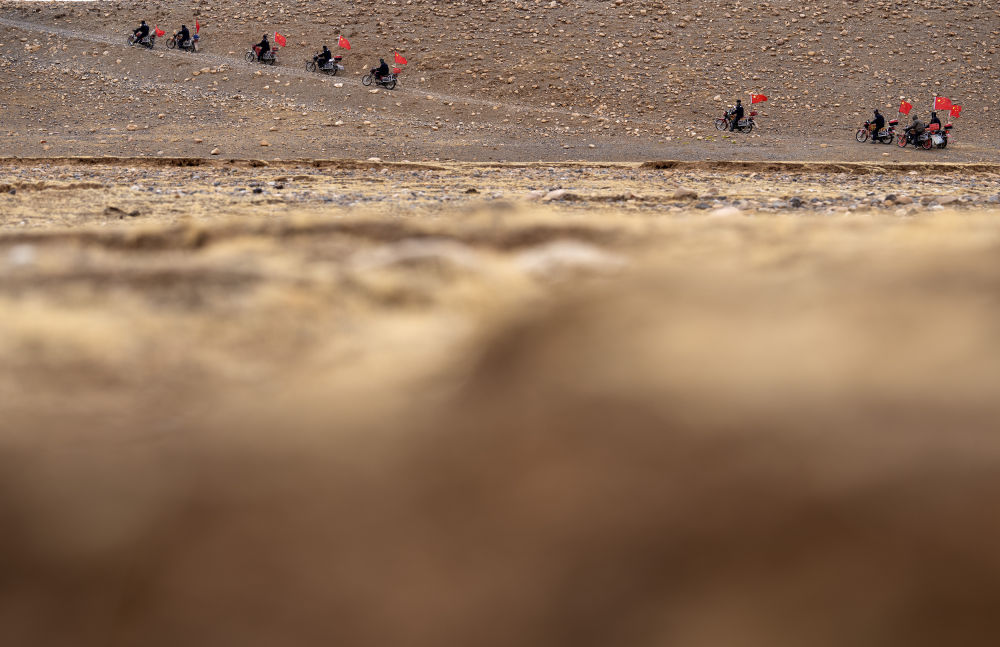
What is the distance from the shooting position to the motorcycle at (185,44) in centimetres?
2405

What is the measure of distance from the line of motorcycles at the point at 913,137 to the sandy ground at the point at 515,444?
17037mm

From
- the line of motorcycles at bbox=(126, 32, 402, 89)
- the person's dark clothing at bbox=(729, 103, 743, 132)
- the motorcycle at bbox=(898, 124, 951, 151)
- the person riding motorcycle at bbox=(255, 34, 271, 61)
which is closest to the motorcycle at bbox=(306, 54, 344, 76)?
the line of motorcycles at bbox=(126, 32, 402, 89)

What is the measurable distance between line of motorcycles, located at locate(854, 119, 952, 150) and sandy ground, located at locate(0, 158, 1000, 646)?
17.0 metres

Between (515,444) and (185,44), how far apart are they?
1050 inches

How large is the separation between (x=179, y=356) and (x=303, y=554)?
62cm

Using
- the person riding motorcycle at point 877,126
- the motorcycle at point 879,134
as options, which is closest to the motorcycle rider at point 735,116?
the motorcycle at point 879,134

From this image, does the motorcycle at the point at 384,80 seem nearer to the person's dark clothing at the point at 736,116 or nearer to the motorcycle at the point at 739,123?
the motorcycle at the point at 739,123

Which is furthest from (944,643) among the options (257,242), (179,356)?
(257,242)

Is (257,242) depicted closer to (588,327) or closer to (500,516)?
(588,327)

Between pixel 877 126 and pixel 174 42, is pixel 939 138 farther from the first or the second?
pixel 174 42

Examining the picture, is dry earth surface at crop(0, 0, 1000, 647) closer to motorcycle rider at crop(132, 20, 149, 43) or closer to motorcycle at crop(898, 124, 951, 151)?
motorcycle at crop(898, 124, 951, 151)

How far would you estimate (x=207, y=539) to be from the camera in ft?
4.05

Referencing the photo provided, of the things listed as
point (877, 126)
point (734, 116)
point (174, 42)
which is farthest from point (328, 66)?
point (877, 126)

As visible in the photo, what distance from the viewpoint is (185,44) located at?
24.0 metres
